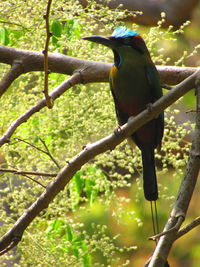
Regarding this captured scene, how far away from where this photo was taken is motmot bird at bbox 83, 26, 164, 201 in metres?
1.67

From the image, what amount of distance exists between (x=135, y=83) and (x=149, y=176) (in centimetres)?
32

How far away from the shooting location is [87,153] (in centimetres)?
122

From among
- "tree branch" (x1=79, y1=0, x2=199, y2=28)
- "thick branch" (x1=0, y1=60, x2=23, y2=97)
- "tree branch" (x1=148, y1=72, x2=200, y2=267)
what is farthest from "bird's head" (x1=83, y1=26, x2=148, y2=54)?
"tree branch" (x1=79, y1=0, x2=199, y2=28)

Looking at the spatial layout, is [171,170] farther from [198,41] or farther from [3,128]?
[3,128]

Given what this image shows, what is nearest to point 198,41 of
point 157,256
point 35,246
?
point 35,246

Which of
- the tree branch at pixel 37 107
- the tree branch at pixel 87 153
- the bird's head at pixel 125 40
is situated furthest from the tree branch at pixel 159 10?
the tree branch at pixel 87 153

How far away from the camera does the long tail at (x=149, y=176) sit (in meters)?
1.50

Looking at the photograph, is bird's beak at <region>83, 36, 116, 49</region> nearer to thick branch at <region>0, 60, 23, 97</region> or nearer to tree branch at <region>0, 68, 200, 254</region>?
thick branch at <region>0, 60, 23, 97</region>

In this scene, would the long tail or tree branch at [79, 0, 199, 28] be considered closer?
the long tail

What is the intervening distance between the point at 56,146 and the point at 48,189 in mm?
495

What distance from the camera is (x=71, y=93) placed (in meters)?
1.74

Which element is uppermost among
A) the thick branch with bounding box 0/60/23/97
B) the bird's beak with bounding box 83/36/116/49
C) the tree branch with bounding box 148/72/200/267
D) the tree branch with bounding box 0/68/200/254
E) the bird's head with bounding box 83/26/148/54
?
the bird's head with bounding box 83/26/148/54

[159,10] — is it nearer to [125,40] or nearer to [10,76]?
[125,40]

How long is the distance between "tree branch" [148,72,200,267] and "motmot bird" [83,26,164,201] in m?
0.44
